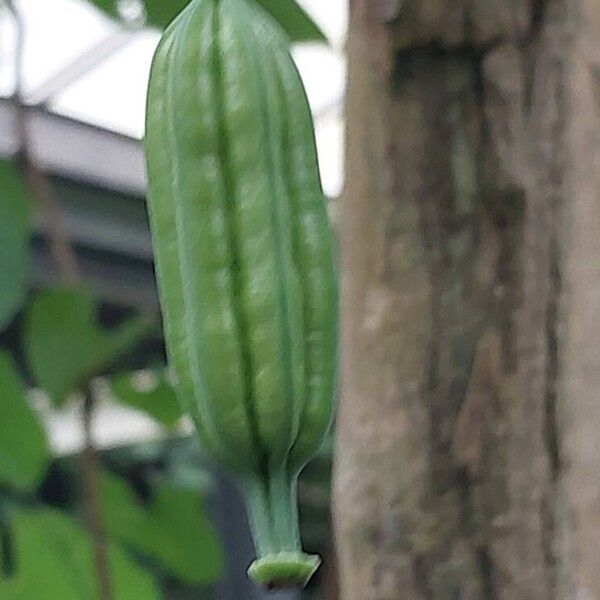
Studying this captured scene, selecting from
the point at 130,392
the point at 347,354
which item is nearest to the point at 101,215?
the point at 130,392

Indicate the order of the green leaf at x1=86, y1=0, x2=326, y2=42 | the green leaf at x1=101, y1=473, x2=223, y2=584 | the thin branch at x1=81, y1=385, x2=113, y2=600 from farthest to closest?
the green leaf at x1=101, y1=473, x2=223, y2=584 → the thin branch at x1=81, y1=385, x2=113, y2=600 → the green leaf at x1=86, y1=0, x2=326, y2=42

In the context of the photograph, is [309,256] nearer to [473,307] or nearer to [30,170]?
[473,307]

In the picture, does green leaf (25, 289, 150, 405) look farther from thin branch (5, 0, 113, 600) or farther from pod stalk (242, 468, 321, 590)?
pod stalk (242, 468, 321, 590)

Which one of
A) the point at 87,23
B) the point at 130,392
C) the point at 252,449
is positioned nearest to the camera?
the point at 252,449

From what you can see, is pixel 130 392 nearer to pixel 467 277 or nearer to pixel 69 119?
pixel 467 277

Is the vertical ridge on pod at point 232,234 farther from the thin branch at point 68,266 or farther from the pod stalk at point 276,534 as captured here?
the thin branch at point 68,266

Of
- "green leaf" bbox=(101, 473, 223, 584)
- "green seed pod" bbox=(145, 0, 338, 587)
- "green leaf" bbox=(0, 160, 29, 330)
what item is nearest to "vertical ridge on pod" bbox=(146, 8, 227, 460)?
"green seed pod" bbox=(145, 0, 338, 587)

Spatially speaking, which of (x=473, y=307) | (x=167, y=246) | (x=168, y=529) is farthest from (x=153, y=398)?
(x=167, y=246)
